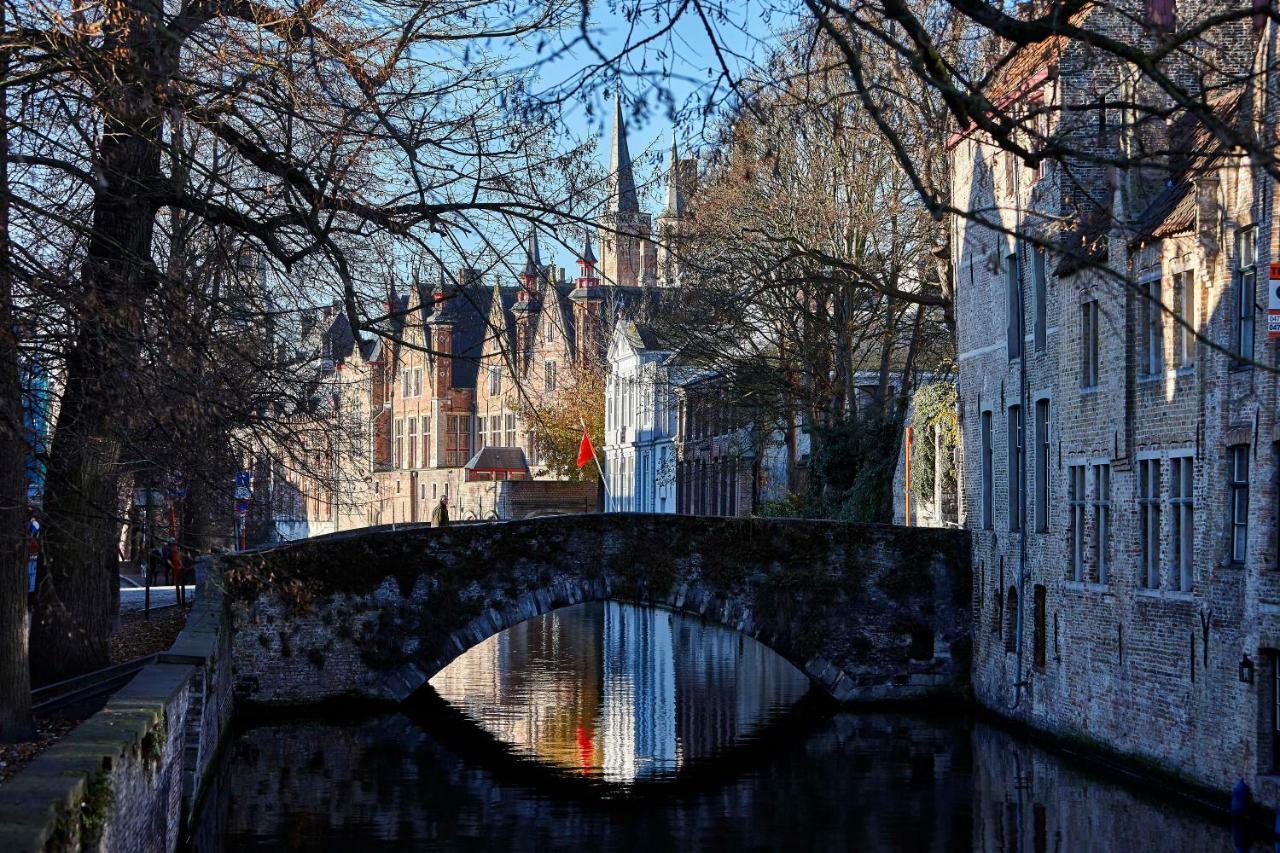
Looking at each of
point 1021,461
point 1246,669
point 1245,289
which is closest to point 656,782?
point 1021,461

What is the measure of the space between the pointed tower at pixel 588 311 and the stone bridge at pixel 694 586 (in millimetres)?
2687

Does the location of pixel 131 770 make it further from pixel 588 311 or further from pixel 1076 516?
pixel 588 311

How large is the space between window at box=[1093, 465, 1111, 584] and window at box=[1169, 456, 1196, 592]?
169cm

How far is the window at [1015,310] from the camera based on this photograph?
20.4m

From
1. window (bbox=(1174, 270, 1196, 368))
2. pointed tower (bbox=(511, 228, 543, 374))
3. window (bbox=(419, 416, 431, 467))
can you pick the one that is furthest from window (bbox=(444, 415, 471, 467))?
pointed tower (bbox=(511, 228, 543, 374))

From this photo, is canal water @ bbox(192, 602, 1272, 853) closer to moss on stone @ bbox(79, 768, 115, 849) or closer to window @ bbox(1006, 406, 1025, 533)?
window @ bbox(1006, 406, 1025, 533)

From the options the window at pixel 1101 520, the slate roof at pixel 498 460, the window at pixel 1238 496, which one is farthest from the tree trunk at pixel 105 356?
the slate roof at pixel 498 460

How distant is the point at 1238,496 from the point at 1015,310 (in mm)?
6281

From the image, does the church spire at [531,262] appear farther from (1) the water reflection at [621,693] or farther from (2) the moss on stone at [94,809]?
(1) the water reflection at [621,693]

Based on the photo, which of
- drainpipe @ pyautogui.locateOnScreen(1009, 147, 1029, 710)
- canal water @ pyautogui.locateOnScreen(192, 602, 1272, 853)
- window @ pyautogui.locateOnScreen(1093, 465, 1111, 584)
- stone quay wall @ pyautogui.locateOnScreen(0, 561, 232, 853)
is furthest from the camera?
drainpipe @ pyautogui.locateOnScreen(1009, 147, 1029, 710)

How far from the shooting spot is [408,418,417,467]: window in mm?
78750

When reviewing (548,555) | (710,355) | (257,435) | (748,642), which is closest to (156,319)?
(257,435)

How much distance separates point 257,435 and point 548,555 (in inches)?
477

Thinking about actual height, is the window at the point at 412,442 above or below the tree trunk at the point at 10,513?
above
